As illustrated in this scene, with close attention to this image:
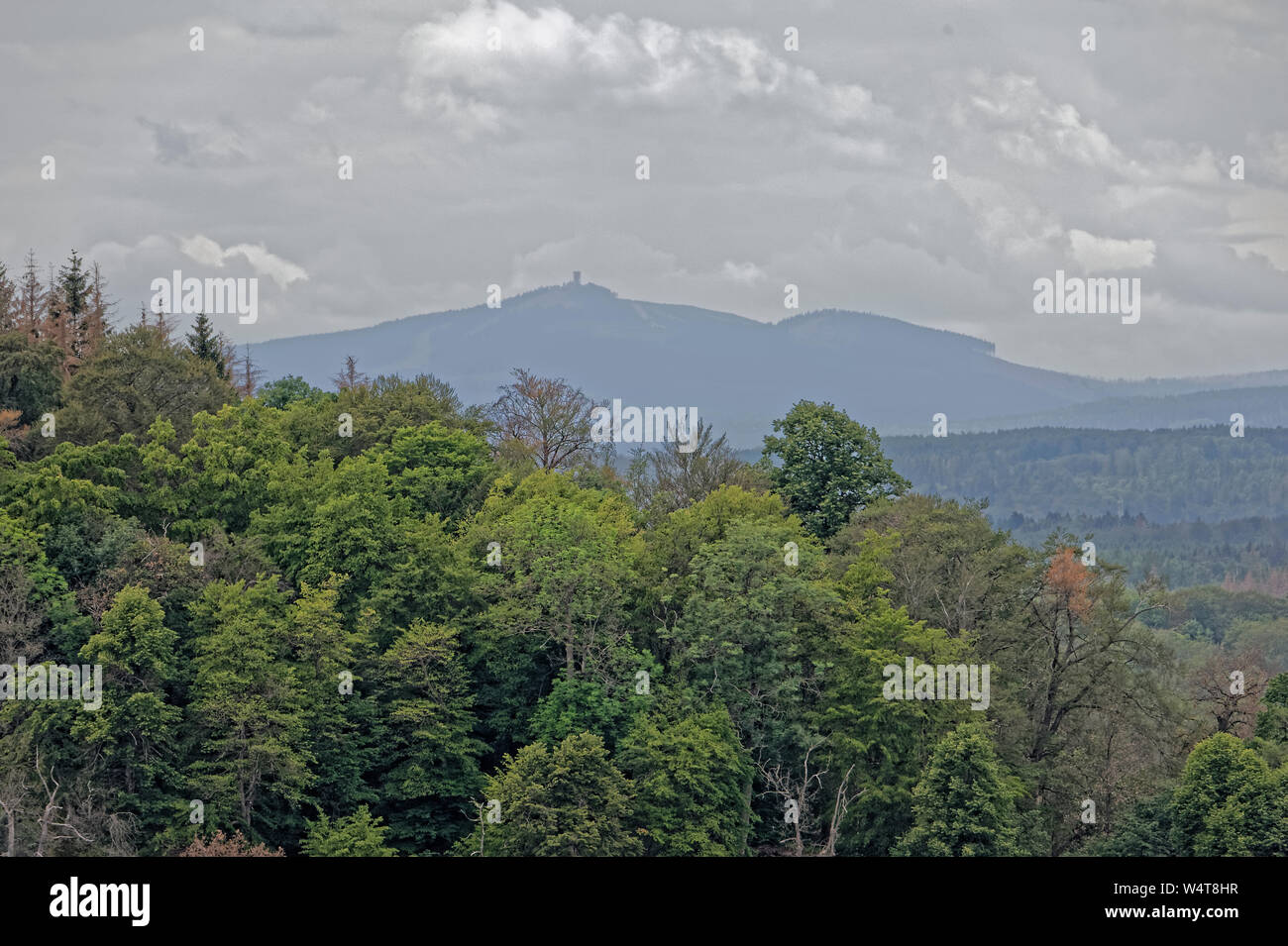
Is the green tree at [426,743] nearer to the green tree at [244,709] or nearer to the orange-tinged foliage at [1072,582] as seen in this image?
the green tree at [244,709]

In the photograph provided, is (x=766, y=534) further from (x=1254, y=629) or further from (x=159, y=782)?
(x=1254, y=629)

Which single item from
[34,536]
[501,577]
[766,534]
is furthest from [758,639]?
[34,536]

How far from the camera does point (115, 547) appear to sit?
166 feet

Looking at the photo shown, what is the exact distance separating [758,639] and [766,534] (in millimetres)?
4679

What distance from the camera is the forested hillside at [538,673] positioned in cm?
4622

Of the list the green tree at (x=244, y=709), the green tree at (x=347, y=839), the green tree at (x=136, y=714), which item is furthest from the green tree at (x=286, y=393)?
the green tree at (x=347, y=839)

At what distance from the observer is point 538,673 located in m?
54.3

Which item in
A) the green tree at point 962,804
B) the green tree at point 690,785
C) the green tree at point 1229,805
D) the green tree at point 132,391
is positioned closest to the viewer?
the green tree at point 1229,805

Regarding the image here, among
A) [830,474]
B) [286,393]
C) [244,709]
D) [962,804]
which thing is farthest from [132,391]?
[962,804]

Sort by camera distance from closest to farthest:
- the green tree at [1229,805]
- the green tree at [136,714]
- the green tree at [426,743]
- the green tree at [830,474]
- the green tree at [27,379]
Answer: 1. the green tree at [1229,805]
2. the green tree at [136,714]
3. the green tree at [426,743]
4. the green tree at [27,379]
5. the green tree at [830,474]

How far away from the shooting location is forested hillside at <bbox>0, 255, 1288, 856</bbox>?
46.2 metres

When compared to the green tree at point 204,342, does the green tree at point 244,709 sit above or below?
below

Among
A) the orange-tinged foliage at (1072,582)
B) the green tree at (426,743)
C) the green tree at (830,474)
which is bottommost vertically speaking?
the green tree at (426,743)

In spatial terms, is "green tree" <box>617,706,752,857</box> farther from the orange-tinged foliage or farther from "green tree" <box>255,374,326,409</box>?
"green tree" <box>255,374,326,409</box>
